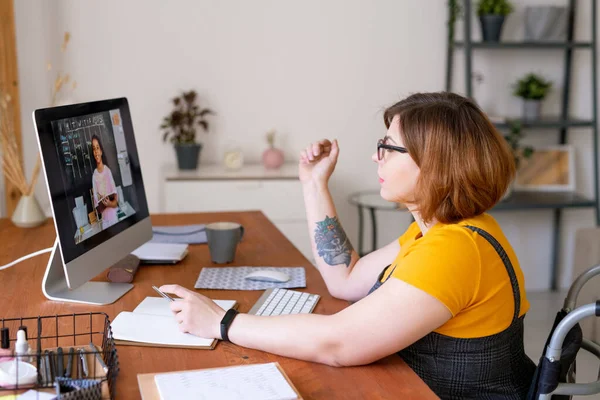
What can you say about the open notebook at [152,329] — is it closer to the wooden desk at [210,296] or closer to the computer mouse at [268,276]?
the wooden desk at [210,296]

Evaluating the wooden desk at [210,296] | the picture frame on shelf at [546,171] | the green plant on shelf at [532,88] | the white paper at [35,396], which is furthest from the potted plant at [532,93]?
the white paper at [35,396]

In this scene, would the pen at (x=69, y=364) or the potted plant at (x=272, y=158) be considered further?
the potted plant at (x=272, y=158)

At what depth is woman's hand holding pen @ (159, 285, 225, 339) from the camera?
1417 millimetres

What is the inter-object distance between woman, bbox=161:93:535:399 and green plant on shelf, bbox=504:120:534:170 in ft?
8.98

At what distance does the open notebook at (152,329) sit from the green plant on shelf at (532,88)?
3.11 metres

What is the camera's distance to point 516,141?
4168 millimetres

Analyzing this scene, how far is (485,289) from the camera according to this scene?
1.35m

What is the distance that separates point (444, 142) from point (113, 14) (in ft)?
9.45

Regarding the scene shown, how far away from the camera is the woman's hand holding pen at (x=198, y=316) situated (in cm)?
142

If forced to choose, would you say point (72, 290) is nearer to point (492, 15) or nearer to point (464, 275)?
point (464, 275)

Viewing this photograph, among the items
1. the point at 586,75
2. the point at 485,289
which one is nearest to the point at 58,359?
the point at 485,289

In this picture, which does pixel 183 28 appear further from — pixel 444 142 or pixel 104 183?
pixel 444 142

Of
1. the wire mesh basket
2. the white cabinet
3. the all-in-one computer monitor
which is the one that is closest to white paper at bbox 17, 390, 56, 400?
the wire mesh basket

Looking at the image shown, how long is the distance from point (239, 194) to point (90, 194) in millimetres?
2074
